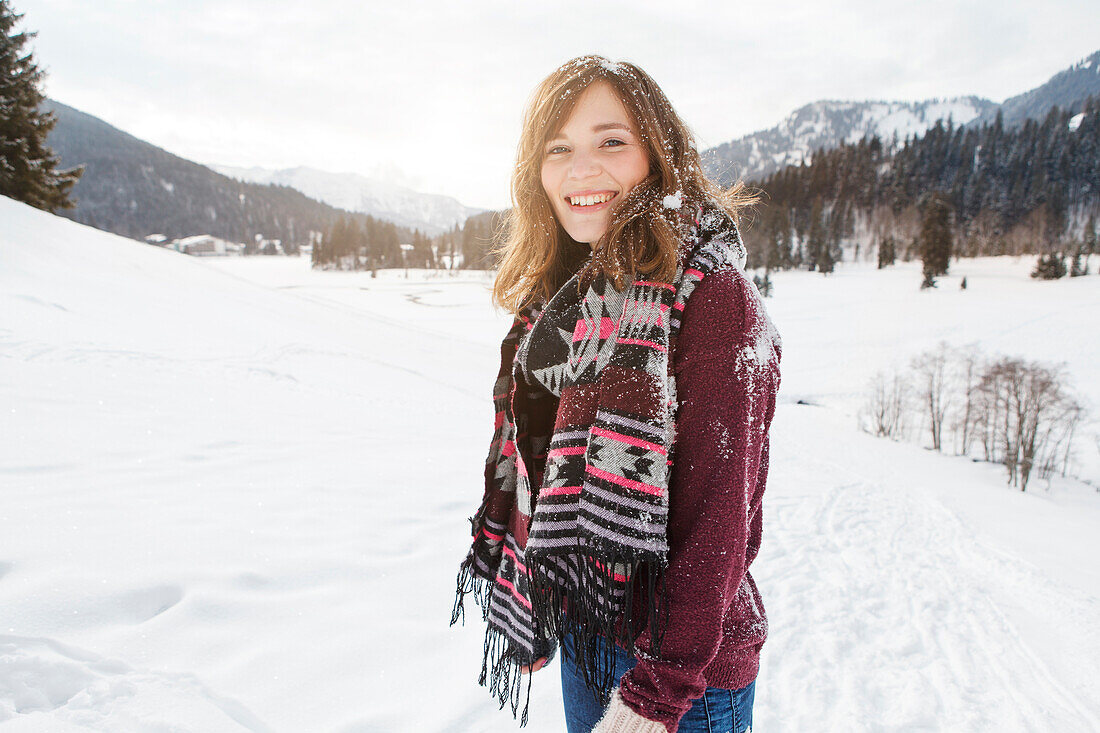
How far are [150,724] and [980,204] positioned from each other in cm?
9271

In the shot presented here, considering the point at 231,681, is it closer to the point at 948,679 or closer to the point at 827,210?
the point at 948,679

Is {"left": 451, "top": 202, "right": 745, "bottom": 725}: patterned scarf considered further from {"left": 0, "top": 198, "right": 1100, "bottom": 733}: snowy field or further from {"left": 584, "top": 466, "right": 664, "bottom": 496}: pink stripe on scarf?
{"left": 0, "top": 198, "right": 1100, "bottom": 733}: snowy field

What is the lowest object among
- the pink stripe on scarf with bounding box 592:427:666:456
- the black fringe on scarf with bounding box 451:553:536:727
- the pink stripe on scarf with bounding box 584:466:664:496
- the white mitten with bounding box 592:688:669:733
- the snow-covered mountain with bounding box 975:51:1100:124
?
the black fringe on scarf with bounding box 451:553:536:727

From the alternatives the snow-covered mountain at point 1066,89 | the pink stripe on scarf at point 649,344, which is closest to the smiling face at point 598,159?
the pink stripe on scarf at point 649,344

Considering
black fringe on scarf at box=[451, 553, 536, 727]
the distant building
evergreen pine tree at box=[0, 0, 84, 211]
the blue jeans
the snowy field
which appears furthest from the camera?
the distant building

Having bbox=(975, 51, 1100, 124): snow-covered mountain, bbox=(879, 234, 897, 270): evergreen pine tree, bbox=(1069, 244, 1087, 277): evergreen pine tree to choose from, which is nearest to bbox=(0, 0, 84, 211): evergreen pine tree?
bbox=(879, 234, 897, 270): evergreen pine tree

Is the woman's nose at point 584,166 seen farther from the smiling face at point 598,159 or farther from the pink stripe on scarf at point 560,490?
the pink stripe on scarf at point 560,490

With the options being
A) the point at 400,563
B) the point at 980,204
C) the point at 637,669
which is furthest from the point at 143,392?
the point at 980,204

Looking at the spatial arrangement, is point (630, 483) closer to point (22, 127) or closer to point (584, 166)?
point (584, 166)

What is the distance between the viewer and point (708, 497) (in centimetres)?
98

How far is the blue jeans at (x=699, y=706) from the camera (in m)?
1.15

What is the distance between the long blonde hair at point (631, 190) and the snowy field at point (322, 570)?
2032mm

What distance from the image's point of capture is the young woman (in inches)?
38.7

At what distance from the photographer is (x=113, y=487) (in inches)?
136
